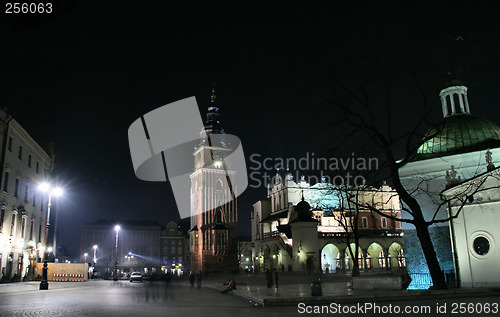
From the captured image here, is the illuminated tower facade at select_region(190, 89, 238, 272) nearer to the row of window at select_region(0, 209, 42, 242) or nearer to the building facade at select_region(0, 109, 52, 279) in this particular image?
the building facade at select_region(0, 109, 52, 279)

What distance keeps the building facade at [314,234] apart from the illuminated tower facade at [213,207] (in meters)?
8.59

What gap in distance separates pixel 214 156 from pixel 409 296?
270ft

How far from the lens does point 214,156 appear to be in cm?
9756

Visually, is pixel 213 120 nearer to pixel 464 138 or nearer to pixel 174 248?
pixel 174 248

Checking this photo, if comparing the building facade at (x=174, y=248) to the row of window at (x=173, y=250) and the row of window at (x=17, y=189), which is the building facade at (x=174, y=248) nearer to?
the row of window at (x=173, y=250)

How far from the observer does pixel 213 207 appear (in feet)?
299

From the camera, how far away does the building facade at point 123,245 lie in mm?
119438

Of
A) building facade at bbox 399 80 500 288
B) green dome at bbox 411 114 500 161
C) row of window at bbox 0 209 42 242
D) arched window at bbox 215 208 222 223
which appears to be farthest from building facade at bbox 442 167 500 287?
arched window at bbox 215 208 222 223

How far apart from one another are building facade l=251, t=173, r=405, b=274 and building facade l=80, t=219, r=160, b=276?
172 feet

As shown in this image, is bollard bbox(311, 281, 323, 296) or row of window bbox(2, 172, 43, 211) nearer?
bollard bbox(311, 281, 323, 296)

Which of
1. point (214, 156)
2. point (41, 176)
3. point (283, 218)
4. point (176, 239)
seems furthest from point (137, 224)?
point (41, 176)

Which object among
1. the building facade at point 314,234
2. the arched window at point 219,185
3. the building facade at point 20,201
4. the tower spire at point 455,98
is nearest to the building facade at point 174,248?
the arched window at point 219,185

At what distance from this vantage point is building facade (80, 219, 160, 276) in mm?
119438

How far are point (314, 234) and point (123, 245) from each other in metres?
87.2
